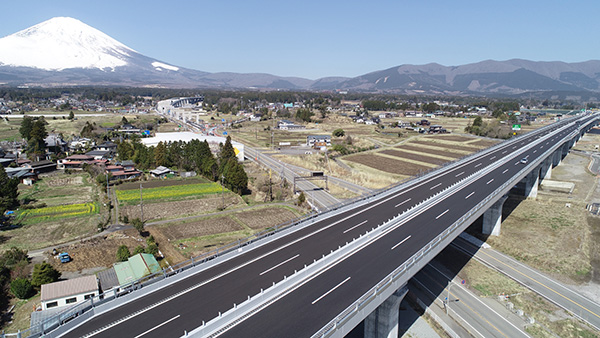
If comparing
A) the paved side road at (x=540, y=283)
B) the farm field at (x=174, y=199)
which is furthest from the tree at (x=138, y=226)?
the paved side road at (x=540, y=283)

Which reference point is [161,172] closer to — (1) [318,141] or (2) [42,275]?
(2) [42,275]

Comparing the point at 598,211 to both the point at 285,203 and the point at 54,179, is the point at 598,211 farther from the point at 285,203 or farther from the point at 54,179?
the point at 54,179

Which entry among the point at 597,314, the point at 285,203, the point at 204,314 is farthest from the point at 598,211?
the point at 204,314

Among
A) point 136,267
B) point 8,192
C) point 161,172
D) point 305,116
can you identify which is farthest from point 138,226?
point 305,116

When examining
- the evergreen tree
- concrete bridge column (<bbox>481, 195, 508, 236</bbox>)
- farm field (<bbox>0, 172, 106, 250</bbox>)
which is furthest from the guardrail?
the evergreen tree

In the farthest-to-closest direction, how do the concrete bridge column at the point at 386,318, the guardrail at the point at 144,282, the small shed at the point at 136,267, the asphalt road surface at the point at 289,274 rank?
the small shed at the point at 136,267 < the concrete bridge column at the point at 386,318 < the asphalt road surface at the point at 289,274 < the guardrail at the point at 144,282

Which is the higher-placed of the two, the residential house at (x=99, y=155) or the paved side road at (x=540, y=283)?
the residential house at (x=99, y=155)

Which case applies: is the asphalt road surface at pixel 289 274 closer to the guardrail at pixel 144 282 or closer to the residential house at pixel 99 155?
the guardrail at pixel 144 282
